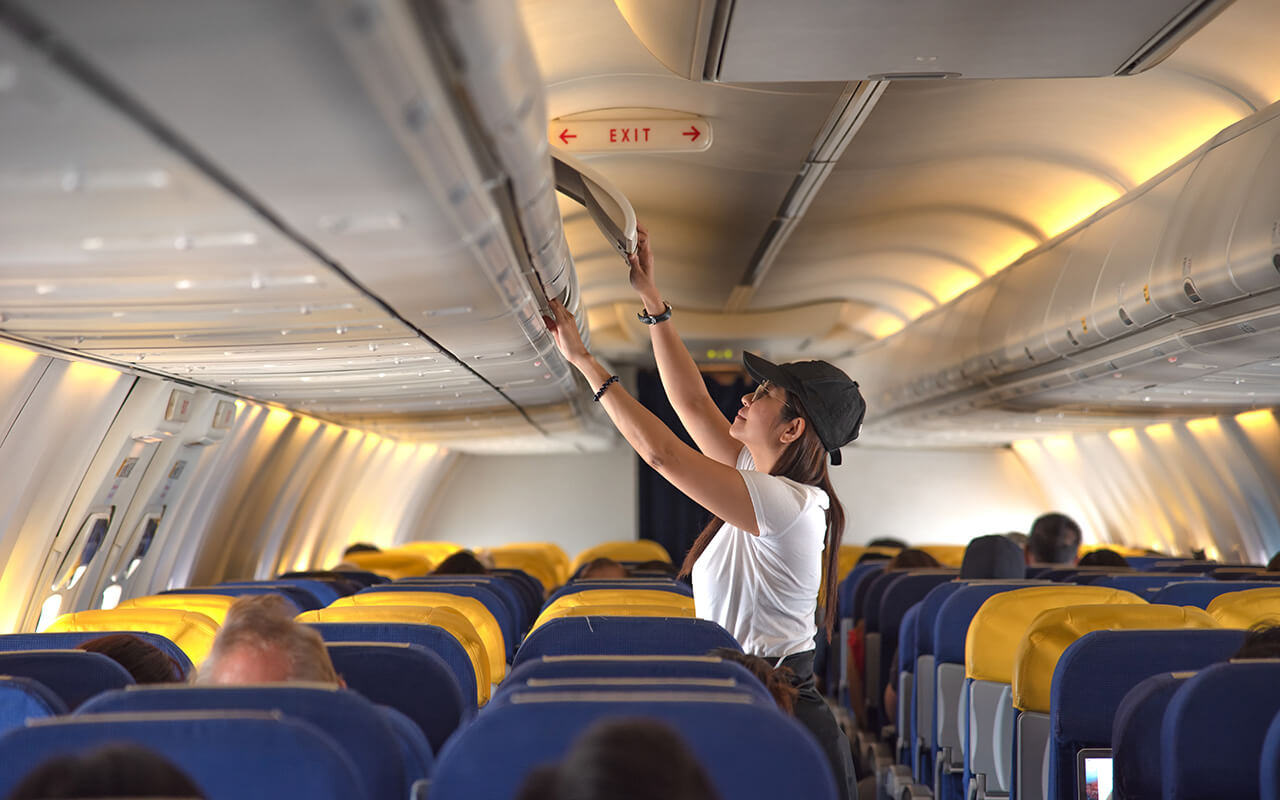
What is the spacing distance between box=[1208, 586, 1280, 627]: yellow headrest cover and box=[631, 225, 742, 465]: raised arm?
2364 millimetres

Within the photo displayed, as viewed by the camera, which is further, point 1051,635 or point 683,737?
point 1051,635

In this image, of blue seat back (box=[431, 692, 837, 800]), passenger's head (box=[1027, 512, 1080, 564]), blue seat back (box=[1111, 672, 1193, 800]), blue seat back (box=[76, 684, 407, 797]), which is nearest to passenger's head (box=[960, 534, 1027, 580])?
passenger's head (box=[1027, 512, 1080, 564])

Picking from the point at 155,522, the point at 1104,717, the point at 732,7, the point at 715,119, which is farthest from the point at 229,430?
the point at 1104,717

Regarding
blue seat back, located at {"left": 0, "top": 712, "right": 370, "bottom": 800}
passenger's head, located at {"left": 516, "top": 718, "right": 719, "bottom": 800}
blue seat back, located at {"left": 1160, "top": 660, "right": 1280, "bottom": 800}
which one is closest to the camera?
passenger's head, located at {"left": 516, "top": 718, "right": 719, "bottom": 800}

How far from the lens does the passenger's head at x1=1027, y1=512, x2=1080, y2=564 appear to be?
9.45 meters

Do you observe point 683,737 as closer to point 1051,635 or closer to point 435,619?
point 435,619

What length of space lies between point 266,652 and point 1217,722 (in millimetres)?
2358

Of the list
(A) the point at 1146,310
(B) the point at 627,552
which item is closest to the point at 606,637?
(A) the point at 1146,310

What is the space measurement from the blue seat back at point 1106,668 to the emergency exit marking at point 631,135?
3.96m

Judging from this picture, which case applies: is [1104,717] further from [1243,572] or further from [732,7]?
[1243,572]

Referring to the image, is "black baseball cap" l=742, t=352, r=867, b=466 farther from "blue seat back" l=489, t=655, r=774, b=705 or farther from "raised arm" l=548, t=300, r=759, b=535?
"blue seat back" l=489, t=655, r=774, b=705

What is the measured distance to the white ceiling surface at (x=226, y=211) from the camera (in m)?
1.90

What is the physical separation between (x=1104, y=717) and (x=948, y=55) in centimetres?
225

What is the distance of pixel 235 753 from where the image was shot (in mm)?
2070
